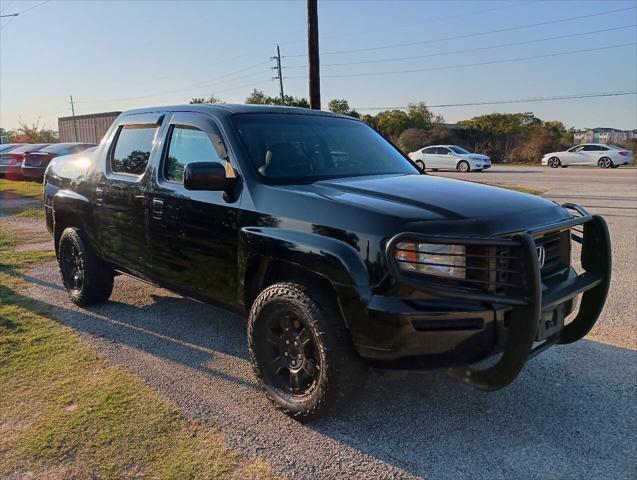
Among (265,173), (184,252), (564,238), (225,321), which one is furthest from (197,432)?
(564,238)

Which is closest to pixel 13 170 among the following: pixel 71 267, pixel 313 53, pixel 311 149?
pixel 313 53

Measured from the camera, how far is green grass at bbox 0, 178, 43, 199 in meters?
16.5

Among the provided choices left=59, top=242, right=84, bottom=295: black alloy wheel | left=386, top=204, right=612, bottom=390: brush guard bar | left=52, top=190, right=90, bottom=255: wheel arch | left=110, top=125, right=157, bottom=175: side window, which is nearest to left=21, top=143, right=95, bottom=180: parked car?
left=52, top=190, right=90, bottom=255: wheel arch

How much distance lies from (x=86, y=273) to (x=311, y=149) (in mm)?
2624

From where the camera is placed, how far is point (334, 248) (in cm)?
283

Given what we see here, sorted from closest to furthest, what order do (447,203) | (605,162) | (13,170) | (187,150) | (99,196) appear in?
(447,203)
(187,150)
(99,196)
(13,170)
(605,162)

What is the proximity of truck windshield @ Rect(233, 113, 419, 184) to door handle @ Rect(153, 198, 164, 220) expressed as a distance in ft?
2.85

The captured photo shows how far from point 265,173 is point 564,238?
1.91m

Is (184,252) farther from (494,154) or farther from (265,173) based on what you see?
(494,154)

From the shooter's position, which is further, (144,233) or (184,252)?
(144,233)

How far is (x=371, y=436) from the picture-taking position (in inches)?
119

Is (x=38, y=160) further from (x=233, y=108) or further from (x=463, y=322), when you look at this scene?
(x=463, y=322)

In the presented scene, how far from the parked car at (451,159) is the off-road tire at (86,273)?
2385cm

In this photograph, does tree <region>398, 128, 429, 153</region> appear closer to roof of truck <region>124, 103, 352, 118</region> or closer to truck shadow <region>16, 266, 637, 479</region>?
roof of truck <region>124, 103, 352, 118</region>
